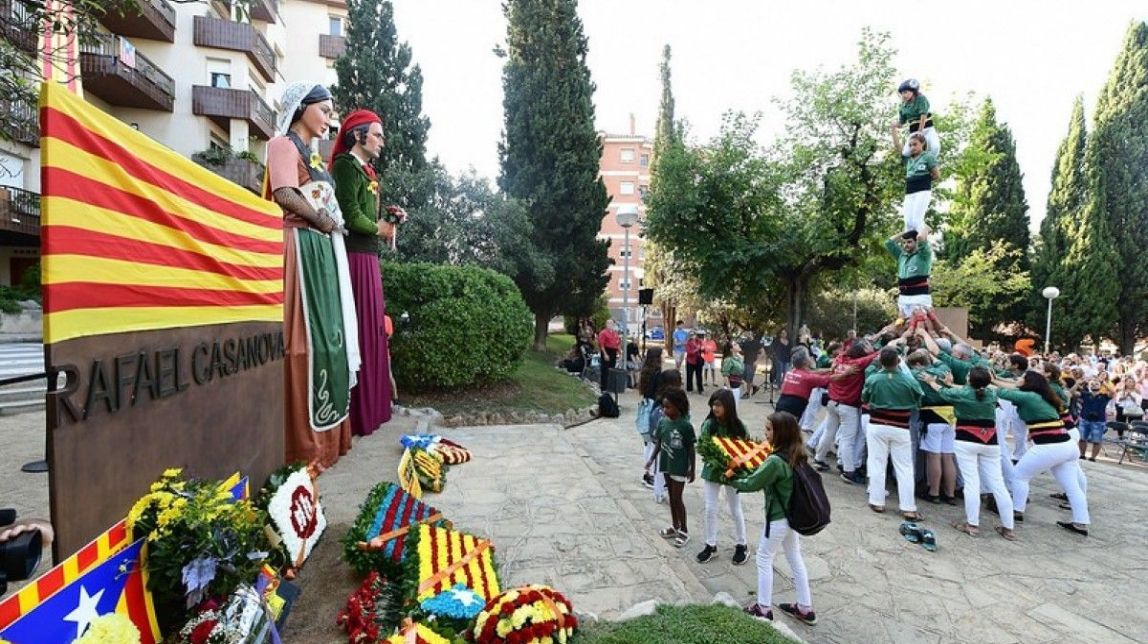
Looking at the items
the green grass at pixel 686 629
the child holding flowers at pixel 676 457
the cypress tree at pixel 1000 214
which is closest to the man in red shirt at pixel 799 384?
the child holding flowers at pixel 676 457

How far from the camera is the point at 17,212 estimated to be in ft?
49.0

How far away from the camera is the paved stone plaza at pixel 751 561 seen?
396 cm

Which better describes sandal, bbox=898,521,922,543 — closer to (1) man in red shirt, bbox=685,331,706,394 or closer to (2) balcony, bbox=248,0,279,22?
(1) man in red shirt, bbox=685,331,706,394

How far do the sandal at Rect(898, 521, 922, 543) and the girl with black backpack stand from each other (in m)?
2.27

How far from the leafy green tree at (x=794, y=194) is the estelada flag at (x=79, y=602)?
15903 mm

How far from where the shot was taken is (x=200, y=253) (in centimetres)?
287

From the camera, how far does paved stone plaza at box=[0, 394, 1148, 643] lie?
3.96 metres

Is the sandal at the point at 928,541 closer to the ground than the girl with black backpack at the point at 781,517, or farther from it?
closer to the ground

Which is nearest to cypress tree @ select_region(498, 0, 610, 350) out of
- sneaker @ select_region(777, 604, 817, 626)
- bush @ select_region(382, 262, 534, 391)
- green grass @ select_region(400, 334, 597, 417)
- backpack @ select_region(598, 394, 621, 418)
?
green grass @ select_region(400, 334, 597, 417)

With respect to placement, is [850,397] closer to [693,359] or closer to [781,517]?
[781,517]

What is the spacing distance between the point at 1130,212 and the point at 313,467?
122 ft

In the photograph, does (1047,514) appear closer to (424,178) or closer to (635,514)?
(635,514)

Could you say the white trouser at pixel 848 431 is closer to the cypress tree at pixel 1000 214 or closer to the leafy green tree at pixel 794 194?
the leafy green tree at pixel 794 194

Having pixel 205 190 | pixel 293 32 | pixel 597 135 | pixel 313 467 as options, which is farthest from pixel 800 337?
pixel 293 32
